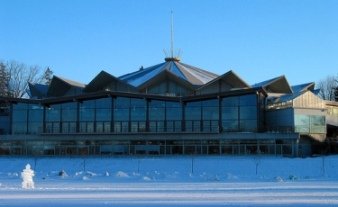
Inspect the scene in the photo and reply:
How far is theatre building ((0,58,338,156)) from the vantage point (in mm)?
49125

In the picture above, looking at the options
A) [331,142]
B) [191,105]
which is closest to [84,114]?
[191,105]

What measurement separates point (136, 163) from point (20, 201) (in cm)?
2280

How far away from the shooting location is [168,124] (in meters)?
51.9

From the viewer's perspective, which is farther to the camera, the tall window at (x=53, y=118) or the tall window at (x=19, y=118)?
the tall window at (x=19, y=118)

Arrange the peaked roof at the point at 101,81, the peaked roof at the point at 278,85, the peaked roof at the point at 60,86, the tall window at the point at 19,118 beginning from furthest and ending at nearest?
the peaked roof at the point at 60,86
the peaked roof at the point at 101,81
the peaked roof at the point at 278,85
the tall window at the point at 19,118

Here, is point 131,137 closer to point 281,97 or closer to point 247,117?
point 247,117

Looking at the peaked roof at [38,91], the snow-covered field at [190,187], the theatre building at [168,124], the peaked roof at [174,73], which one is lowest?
the snow-covered field at [190,187]

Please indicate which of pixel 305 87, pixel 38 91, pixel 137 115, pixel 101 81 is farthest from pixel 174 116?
pixel 38 91

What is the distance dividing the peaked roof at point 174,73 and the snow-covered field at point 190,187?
18084 mm

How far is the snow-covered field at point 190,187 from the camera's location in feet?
61.4

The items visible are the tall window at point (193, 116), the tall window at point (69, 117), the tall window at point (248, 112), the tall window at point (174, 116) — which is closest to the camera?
the tall window at point (248, 112)

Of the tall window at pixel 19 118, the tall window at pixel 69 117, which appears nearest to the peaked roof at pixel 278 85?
the tall window at pixel 69 117

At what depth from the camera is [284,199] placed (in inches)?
749

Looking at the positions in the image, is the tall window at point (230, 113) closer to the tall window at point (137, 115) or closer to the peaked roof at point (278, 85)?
the tall window at point (137, 115)
